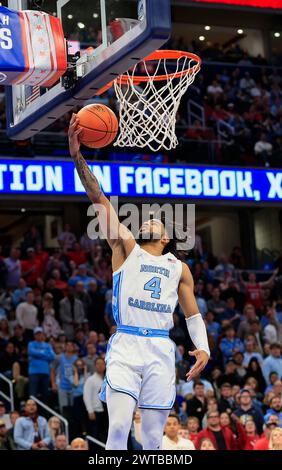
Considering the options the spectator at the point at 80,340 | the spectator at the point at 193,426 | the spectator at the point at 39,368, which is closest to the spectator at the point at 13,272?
the spectator at the point at 80,340

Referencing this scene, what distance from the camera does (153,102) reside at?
9141 mm

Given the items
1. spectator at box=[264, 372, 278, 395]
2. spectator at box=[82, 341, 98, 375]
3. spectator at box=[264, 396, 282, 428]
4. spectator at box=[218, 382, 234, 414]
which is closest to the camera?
spectator at box=[264, 396, 282, 428]

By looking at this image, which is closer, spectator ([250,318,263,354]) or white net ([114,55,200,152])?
white net ([114,55,200,152])

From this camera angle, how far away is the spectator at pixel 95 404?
14.2 metres

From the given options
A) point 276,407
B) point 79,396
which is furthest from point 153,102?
point 79,396

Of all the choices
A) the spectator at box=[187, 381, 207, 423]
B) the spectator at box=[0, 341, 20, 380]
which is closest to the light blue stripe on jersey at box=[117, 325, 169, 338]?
the spectator at box=[187, 381, 207, 423]

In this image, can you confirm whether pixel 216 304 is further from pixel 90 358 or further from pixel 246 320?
pixel 90 358

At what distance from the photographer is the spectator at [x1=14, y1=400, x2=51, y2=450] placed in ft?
42.2

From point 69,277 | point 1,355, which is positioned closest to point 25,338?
point 1,355

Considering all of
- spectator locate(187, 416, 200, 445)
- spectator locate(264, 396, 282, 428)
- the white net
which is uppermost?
the white net

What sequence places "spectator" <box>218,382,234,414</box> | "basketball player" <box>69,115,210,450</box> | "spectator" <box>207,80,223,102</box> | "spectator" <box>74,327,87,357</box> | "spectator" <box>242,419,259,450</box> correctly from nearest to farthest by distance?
"basketball player" <box>69,115,210,450</box> → "spectator" <box>242,419,259,450</box> → "spectator" <box>218,382,234,414</box> → "spectator" <box>74,327,87,357</box> → "spectator" <box>207,80,223,102</box>

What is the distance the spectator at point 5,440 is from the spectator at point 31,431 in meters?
0.08

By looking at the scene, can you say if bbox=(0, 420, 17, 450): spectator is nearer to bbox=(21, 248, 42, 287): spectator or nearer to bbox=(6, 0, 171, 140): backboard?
bbox=(6, 0, 171, 140): backboard

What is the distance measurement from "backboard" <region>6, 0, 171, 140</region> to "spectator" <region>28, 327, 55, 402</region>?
731 cm
